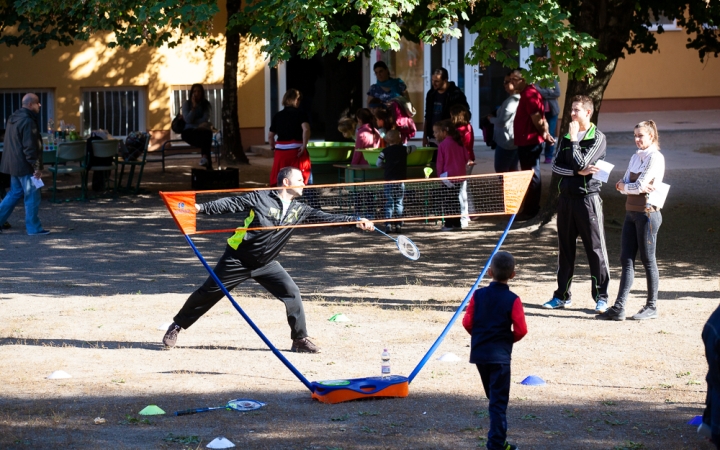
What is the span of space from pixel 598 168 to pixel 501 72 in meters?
15.3

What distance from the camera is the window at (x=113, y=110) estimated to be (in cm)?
2232

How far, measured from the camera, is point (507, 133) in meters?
13.7

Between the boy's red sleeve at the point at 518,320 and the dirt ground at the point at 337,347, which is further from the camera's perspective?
the dirt ground at the point at 337,347

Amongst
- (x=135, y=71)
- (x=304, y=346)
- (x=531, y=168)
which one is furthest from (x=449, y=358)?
(x=135, y=71)

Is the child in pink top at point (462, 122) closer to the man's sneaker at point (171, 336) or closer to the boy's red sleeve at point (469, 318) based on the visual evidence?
the man's sneaker at point (171, 336)

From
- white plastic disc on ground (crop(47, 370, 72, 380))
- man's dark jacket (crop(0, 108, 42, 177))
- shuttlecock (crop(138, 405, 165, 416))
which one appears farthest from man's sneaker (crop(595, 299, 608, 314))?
man's dark jacket (crop(0, 108, 42, 177))

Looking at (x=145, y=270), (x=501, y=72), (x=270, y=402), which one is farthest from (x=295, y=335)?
(x=501, y=72)

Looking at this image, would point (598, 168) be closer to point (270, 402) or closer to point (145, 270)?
point (270, 402)

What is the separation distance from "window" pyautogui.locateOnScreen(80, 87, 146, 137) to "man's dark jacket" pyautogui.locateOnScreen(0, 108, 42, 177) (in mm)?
9026

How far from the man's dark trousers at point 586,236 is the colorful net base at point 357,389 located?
10.2ft

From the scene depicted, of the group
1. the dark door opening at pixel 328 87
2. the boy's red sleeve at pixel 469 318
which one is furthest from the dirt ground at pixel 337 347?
the dark door opening at pixel 328 87

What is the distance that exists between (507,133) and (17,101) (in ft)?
41.5

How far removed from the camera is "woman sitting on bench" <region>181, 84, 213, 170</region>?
1869cm

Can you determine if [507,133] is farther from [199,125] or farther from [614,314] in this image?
[199,125]
